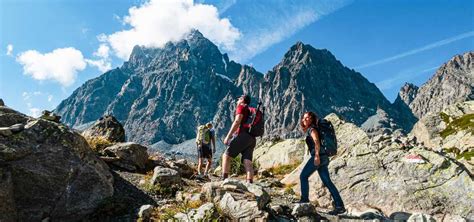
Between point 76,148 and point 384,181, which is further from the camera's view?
point 384,181

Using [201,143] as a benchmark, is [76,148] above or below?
below

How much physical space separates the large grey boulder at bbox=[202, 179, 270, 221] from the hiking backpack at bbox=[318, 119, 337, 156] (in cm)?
246

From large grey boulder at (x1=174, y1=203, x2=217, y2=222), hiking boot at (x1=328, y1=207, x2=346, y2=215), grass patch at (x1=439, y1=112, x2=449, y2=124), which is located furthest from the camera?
grass patch at (x1=439, y1=112, x2=449, y2=124)

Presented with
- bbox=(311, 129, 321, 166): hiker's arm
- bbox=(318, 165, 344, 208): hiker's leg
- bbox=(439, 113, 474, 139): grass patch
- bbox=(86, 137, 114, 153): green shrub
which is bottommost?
bbox=(318, 165, 344, 208): hiker's leg

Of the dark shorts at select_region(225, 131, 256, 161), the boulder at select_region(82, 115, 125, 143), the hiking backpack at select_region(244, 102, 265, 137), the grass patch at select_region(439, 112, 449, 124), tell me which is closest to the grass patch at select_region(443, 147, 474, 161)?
the hiking backpack at select_region(244, 102, 265, 137)

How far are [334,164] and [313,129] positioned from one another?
224 inches

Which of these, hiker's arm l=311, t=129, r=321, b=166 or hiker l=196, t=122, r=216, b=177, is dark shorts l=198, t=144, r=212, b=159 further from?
hiker's arm l=311, t=129, r=321, b=166

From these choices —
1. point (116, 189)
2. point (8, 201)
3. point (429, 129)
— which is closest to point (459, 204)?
point (116, 189)

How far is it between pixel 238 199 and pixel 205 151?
1028cm

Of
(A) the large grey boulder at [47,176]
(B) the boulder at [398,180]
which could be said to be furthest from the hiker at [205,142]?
(A) the large grey boulder at [47,176]

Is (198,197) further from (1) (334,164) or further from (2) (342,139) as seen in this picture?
(2) (342,139)

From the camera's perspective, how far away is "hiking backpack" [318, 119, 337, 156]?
12.7m

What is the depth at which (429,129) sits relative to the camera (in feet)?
136

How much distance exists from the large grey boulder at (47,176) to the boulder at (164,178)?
1.73m
